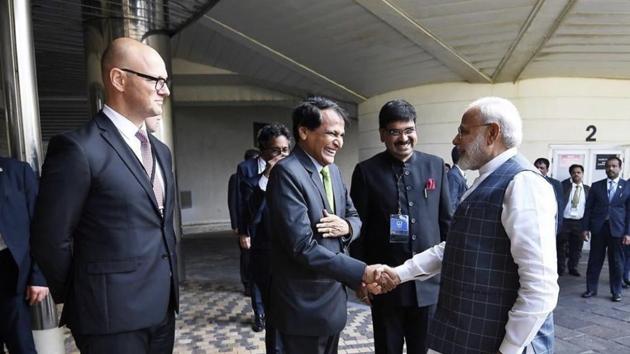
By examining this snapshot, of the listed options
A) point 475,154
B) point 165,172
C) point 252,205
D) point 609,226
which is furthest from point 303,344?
point 609,226

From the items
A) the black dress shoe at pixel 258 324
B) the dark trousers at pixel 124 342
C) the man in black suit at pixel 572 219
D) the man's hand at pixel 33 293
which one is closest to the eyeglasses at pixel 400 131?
the dark trousers at pixel 124 342

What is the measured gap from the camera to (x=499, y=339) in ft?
4.27

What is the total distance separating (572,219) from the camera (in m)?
5.62

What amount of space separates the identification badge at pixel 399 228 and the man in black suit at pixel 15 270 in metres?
2.06

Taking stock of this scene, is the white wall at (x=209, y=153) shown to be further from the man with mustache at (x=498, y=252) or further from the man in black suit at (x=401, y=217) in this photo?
the man with mustache at (x=498, y=252)

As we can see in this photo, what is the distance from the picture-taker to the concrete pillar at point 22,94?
250cm

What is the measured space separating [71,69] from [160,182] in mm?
5974

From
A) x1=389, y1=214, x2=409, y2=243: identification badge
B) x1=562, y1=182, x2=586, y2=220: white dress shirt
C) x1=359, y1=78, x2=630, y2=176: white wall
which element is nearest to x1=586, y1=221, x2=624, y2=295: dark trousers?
x1=562, y1=182, x2=586, y2=220: white dress shirt

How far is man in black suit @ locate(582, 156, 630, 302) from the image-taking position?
4418 mm

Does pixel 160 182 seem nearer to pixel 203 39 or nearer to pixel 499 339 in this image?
pixel 499 339

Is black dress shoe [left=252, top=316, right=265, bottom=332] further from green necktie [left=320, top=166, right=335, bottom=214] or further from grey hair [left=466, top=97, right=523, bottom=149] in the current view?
grey hair [left=466, top=97, right=523, bottom=149]

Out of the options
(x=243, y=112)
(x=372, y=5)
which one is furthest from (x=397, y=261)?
(x=243, y=112)

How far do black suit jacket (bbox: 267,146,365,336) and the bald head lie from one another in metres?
0.58

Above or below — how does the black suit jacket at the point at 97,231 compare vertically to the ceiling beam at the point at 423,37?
below
